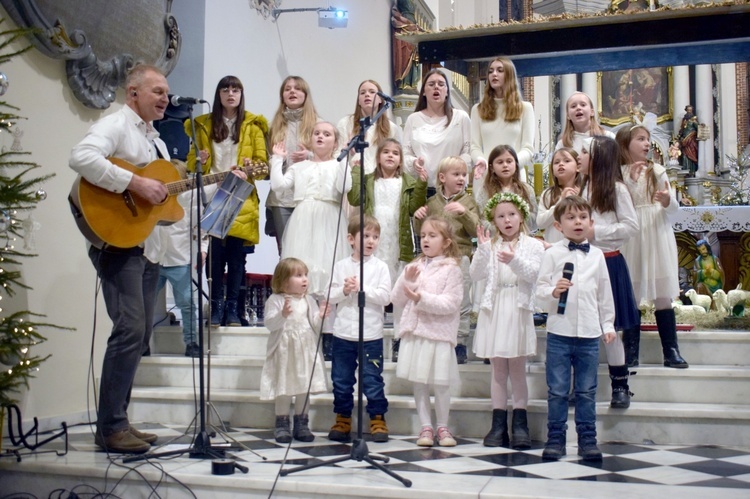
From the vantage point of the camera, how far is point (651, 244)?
16.1 feet

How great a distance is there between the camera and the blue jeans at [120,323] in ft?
13.3

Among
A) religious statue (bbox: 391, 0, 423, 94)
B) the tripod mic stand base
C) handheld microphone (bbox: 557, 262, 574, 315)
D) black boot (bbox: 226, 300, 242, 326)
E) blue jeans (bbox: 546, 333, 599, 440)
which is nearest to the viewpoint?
the tripod mic stand base

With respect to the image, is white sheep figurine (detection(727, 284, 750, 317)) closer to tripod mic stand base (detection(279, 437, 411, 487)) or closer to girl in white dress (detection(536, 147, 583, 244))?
girl in white dress (detection(536, 147, 583, 244))

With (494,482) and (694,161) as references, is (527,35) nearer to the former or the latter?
(494,482)

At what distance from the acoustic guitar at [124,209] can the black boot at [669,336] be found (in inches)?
97.7

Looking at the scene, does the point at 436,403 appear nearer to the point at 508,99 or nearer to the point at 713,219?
the point at 508,99

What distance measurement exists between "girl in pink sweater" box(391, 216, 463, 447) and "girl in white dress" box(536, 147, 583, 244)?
69 centimetres

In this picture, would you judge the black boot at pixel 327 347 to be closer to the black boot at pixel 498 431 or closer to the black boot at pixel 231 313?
the black boot at pixel 231 313

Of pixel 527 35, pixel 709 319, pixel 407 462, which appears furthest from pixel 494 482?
pixel 527 35

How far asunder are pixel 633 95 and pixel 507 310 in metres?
14.6

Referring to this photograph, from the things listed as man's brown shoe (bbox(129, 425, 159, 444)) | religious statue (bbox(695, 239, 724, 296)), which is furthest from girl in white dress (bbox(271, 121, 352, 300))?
religious statue (bbox(695, 239, 724, 296))

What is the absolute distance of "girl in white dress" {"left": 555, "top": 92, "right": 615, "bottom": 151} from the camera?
5270 millimetres

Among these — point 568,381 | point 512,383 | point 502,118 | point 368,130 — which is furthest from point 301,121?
point 568,381

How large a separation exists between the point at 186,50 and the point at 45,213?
101 inches
